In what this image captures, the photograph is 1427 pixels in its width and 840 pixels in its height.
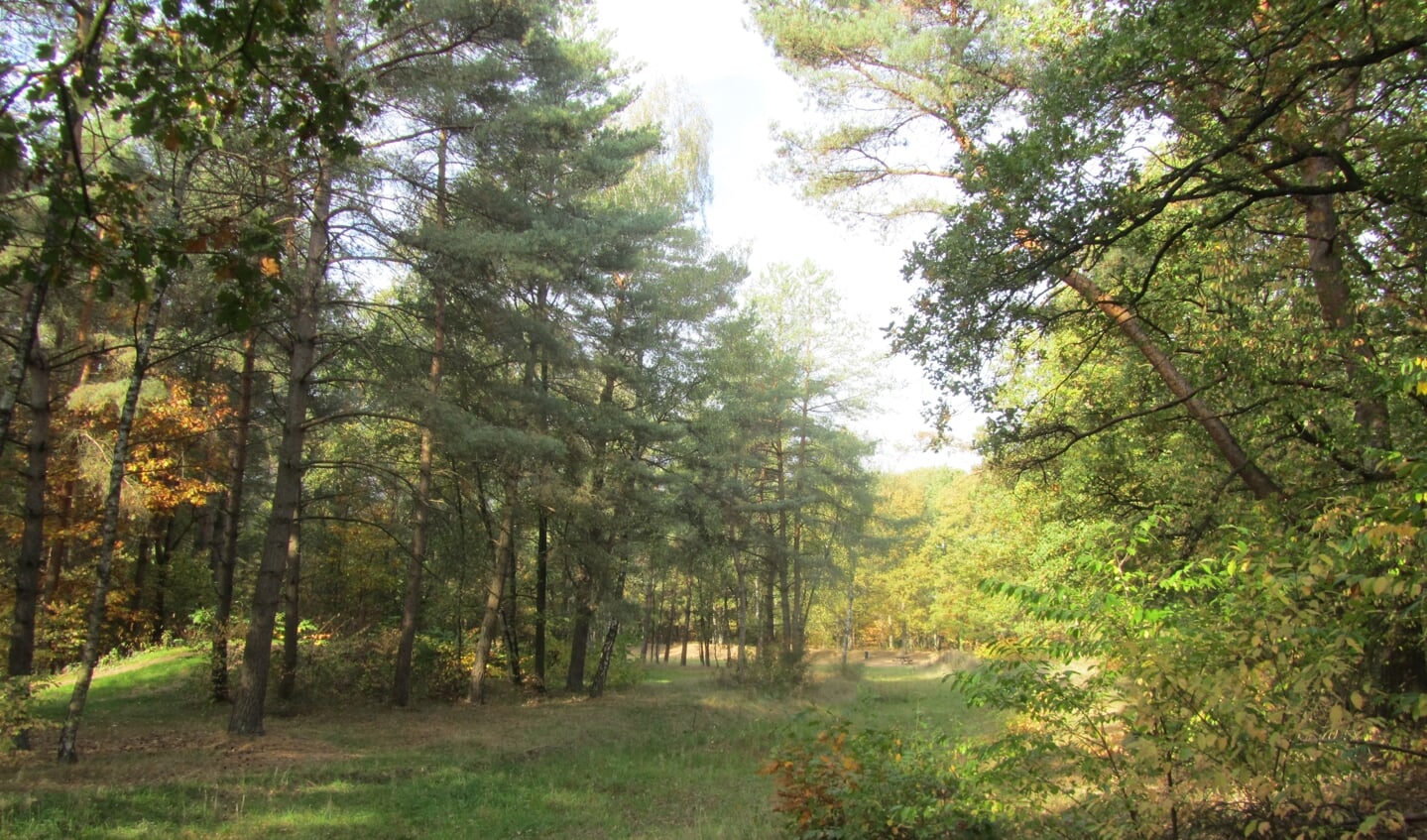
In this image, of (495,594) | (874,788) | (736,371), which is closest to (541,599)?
(495,594)

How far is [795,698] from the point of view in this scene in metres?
20.8

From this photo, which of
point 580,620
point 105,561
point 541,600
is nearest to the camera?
point 105,561

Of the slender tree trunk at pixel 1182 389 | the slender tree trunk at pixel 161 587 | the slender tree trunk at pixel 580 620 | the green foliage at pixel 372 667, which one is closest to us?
the slender tree trunk at pixel 1182 389

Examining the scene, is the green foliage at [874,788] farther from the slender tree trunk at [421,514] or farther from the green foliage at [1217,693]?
the slender tree trunk at [421,514]

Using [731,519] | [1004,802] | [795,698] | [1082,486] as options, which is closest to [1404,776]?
[1004,802]

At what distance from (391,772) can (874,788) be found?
6.92m

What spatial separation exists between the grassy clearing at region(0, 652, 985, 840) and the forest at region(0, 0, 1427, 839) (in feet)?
1.67

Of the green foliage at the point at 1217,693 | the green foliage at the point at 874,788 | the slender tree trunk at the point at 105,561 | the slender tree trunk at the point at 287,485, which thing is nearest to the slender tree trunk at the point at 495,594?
the slender tree trunk at the point at 287,485

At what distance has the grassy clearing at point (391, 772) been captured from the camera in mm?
7164

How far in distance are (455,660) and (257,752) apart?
7.67m

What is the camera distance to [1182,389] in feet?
23.9

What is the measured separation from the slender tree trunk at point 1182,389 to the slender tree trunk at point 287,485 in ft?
30.8

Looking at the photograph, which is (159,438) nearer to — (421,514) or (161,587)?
(421,514)

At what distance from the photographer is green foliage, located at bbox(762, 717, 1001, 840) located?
17.6ft
